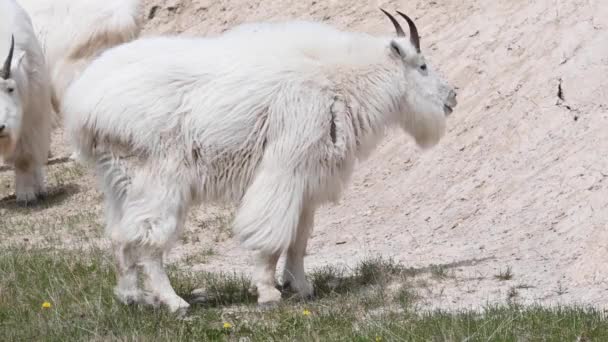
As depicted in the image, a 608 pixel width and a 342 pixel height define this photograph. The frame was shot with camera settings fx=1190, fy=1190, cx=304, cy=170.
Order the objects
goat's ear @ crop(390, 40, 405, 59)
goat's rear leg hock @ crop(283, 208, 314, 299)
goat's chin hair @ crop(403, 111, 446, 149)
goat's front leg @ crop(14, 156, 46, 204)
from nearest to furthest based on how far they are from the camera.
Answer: goat's rear leg hock @ crop(283, 208, 314, 299), goat's ear @ crop(390, 40, 405, 59), goat's chin hair @ crop(403, 111, 446, 149), goat's front leg @ crop(14, 156, 46, 204)

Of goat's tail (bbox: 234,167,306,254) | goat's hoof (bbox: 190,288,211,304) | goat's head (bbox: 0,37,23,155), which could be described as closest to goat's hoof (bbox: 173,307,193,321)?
goat's hoof (bbox: 190,288,211,304)

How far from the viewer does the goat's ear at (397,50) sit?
8.12 meters

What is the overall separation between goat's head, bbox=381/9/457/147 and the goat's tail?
116 centimetres

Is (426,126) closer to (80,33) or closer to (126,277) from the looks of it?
(126,277)

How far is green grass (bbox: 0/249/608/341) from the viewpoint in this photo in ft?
20.9

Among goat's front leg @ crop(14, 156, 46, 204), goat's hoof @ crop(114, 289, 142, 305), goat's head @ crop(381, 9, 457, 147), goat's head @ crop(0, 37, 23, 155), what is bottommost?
goat's front leg @ crop(14, 156, 46, 204)

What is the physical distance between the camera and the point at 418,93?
8.23 metres

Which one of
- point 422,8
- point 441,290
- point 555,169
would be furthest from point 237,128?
point 422,8

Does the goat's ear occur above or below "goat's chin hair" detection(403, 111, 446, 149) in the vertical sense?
above

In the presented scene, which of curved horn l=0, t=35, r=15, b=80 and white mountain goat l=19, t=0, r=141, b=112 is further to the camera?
white mountain goat l=19, t=0, r=141, b=112

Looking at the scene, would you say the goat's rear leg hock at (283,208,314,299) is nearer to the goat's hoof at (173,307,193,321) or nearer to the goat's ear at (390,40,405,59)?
the goat's hoof at (173,307,193,321)

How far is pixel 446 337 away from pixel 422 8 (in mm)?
8279

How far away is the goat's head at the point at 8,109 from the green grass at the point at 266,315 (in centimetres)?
360

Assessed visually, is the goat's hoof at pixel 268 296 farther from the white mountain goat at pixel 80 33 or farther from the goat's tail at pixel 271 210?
the white mountain goat at pixel 80 33
